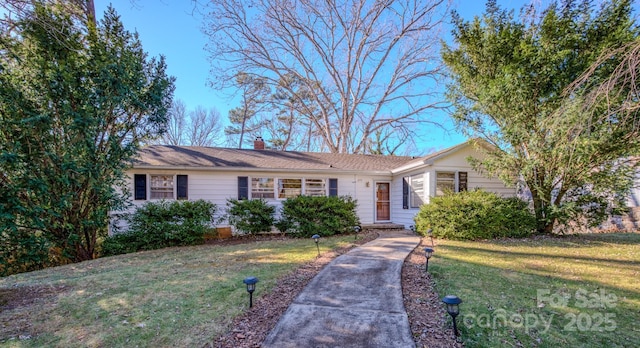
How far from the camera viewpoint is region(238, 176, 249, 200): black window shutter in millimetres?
10727

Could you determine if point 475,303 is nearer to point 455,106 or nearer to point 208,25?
point 455,106

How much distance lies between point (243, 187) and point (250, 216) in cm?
160

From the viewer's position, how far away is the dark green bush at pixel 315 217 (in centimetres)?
948

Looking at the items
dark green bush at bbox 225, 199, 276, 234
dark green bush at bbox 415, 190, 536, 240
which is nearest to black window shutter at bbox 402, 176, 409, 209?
dark green bush at bbox 415, 190, 536, 240

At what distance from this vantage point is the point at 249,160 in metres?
11.4

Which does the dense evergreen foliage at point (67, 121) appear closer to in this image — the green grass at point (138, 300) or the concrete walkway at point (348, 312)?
the green grass at point (138, 300)

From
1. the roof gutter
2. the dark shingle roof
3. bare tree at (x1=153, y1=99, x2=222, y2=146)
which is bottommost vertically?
the roof gutter

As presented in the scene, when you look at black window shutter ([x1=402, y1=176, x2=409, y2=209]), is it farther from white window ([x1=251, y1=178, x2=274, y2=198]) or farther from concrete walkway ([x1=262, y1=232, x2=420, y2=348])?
concrete walkway ([x1=262, y1=232, x2=420, y2=348])

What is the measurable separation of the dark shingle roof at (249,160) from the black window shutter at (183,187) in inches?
20.6

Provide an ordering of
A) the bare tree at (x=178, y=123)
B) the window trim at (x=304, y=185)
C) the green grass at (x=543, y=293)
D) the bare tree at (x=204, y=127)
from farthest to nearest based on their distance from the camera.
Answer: the bare tree at (x=204, y=127) < the bare tree at (x=178, y=123) < the window trim at (x=304, y=185) < the green grass at (x=543, y=293)

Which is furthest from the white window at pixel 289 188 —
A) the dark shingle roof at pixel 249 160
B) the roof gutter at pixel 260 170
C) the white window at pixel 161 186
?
the white window at pixel 161 186

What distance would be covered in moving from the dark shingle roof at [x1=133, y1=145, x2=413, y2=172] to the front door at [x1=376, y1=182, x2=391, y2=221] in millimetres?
814

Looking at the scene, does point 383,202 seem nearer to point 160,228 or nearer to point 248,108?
point 160,228

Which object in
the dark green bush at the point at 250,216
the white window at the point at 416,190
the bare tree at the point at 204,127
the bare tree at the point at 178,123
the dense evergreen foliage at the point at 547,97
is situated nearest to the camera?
the dense evergreen foliage at the point at 547,97
